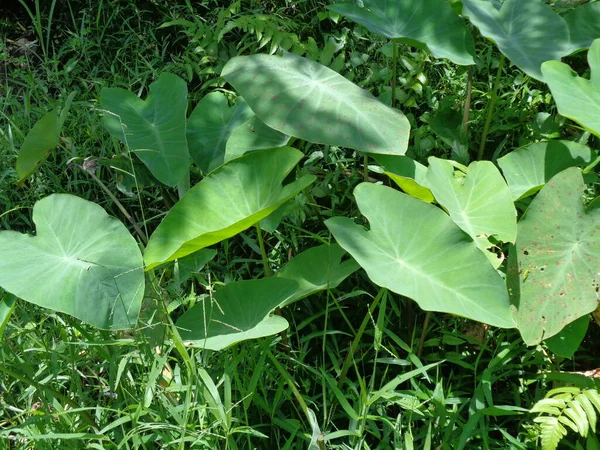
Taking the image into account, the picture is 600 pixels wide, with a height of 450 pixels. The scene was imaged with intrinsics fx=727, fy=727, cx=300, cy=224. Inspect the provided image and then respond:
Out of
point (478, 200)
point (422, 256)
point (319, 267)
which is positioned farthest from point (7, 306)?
point (478, 200)

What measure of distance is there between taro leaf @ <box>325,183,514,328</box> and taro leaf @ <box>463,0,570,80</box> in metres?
0.68

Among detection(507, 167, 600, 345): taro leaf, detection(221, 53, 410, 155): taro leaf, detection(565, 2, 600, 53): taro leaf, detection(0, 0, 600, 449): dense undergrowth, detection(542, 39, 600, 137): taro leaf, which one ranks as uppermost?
detection(565, 2, 600, 53): taro leaf

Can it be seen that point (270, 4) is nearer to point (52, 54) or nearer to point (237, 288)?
point (52, 54)

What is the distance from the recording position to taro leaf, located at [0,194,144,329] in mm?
1743

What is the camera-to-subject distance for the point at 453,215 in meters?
1.93

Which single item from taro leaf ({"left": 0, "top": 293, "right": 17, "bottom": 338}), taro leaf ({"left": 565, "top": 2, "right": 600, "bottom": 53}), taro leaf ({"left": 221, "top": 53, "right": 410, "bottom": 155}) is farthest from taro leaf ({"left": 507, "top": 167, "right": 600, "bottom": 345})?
taro leaf ({"left": 0, "top": 293, "right": 17, "bottom": 338})

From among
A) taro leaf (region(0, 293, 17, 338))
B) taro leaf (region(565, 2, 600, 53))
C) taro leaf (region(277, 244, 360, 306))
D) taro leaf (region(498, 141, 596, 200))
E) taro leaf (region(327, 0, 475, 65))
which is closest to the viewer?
taro leaf (region(0, 293, 17, 338))

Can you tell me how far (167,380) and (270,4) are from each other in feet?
6.33

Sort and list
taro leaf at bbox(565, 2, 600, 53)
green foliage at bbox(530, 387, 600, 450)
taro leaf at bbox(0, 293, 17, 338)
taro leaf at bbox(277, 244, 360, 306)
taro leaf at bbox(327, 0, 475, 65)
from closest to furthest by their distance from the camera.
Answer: green foliage at bbox(530, 387, 600, 450)
taro leaf at bbox(0, 293, 17, 338)
taro leaf at bbox(277, 244, 360, 306)
taro leaf at bbox(327, 0, 475, 65)
taro leaf at bbox(565, 2, 600, 53)

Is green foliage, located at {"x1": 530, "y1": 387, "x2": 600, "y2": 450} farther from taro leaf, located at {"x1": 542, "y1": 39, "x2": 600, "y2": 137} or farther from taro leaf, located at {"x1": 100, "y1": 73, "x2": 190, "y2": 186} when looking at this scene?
taro leaf, located at {"x1": 100, "y1": 73, "x2": 190, "y2": 186}

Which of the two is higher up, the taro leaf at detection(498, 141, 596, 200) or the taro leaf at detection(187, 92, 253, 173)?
the taro leaf at detection(498, 141, 596, 200)

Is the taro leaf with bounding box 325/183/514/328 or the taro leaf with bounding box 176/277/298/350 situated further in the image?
the taro leaf with bounding box 176/277/298/350

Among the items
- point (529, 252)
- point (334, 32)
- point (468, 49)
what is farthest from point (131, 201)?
point (529, 252)

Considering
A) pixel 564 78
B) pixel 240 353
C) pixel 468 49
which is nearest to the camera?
pixel 240 353
